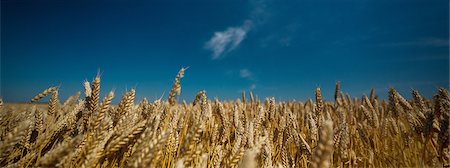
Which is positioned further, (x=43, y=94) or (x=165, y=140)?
(x=43, y=94)

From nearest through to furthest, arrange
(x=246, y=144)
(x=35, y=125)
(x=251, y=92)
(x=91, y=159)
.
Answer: (x=91, y=159)
(x=246, y=144)
(x=35, y=125)
(x=251, y=92)

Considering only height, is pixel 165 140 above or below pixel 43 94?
below

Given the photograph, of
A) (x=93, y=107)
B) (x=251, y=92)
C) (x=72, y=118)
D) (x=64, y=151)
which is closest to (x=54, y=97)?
(x=72, y=118)

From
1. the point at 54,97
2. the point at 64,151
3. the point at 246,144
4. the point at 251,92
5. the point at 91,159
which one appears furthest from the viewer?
the point at 251,92

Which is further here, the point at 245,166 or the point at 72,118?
the point at 72,118

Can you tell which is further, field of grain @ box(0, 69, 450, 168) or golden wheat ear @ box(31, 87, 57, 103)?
golden wheat ear @ box(31, 87, 57, 103)

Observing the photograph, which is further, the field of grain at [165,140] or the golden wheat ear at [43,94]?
the golden wheat ear at [43,94]

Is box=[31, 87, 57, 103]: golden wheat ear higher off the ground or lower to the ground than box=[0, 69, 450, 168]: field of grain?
higher

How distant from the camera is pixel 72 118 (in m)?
2.26

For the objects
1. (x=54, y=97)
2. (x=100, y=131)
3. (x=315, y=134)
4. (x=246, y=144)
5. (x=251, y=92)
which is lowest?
(x=100, y=131)

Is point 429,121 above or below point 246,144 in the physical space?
above

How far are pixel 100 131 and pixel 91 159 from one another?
0.13 metres

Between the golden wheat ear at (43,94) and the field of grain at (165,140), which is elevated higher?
the golden wheat ear at (43,94)

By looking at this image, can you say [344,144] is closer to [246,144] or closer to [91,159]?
[246,144]
